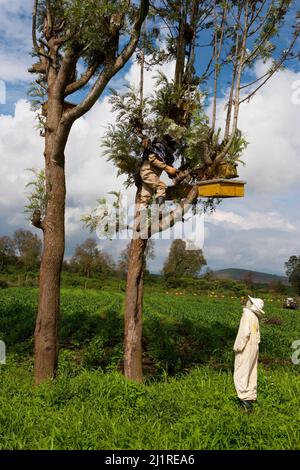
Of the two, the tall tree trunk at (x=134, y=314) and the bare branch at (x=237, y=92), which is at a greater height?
the bare branch at (x=237, y=92)

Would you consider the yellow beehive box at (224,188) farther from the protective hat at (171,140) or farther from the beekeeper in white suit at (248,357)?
the beekeeper in white suit at (248,357)

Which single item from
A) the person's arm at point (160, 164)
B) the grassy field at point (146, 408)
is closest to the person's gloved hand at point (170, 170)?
the person's arm at point (160, 164)

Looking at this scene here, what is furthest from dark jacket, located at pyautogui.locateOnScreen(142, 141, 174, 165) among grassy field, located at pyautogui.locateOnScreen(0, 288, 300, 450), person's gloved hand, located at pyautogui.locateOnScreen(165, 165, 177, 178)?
grassy field, located at pyautogui.locateOnScreen(0, 288, 300, 450)

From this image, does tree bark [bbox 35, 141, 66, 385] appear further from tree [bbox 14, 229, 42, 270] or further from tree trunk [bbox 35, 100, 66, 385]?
tree [bbox 14, 229, 42, 270]

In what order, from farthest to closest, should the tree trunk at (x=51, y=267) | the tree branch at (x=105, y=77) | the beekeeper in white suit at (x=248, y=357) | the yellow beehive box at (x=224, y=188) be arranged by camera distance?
the yellow beehive box at (x=224, y=188), the tree trunk at (x=51, y=267), the tree branch at (x=105, y=77), the beekeeper in white suit at (x=248, y=357)

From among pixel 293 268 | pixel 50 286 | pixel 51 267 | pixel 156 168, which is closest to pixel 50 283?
pixel 50 286

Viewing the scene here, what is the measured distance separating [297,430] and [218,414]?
3.36ft

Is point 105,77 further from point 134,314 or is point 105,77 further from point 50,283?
point 134,314

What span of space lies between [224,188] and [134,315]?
2.79 metres

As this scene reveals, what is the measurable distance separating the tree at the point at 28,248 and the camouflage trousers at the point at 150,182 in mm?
45719

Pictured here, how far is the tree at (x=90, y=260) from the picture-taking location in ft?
187

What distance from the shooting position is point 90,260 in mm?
57594

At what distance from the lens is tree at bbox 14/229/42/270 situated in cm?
5409
